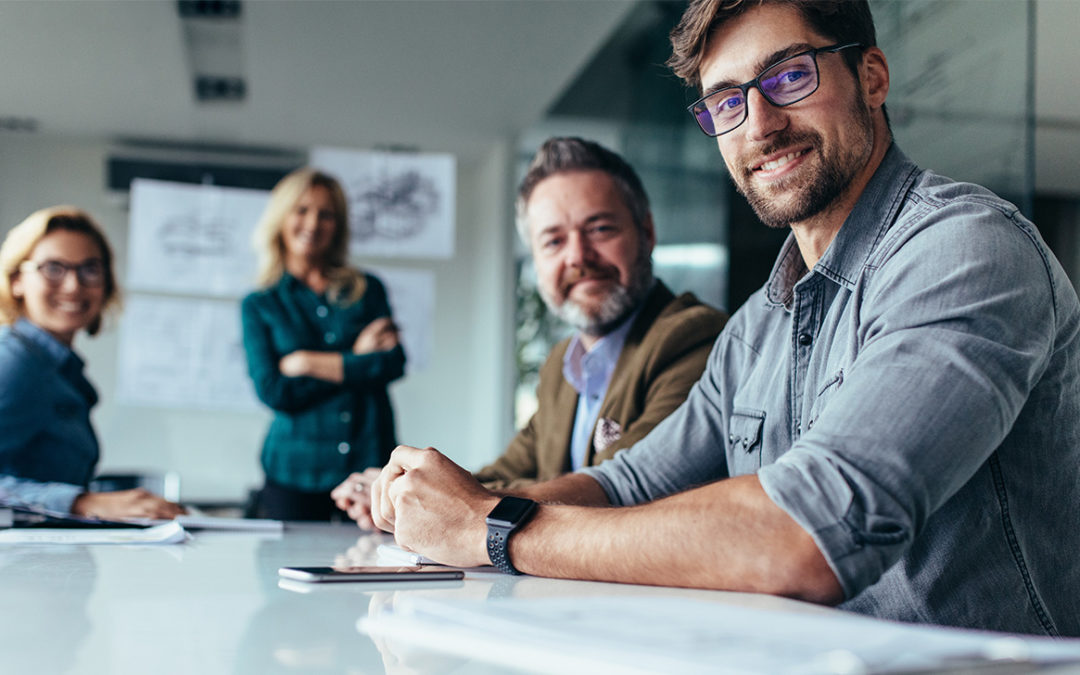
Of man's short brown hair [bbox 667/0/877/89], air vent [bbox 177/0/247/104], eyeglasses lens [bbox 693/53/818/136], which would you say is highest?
air vent [bbox 177/0/247/104]

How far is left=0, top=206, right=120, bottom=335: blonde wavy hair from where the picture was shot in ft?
8.23

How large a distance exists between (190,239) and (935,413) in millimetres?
3660

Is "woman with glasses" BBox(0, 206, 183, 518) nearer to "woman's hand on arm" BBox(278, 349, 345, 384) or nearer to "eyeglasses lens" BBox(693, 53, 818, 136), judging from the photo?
"woman's hand on arm" BBox(278, 349, 345, 384)

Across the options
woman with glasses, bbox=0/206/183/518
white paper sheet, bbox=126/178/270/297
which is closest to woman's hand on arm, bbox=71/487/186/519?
woman with glasses, bbox=0/206/183/518

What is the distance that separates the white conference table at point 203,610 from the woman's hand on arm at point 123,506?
570 millimetres

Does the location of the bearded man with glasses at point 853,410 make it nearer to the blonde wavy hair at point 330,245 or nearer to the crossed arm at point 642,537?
the crossed arm at point 642,537

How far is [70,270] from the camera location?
260cm

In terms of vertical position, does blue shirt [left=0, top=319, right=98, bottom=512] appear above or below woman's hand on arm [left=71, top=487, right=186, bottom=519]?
above

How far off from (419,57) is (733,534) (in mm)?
3366

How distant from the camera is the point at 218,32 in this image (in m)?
3.71

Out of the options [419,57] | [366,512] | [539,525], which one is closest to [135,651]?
[539,525]

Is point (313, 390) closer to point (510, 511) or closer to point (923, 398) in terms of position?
point (510, 511)

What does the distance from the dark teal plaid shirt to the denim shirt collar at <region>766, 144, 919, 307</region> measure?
2007 millimetres

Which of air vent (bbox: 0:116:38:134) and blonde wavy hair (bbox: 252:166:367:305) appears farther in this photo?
air vent (bbox: 0:116:38:134)
